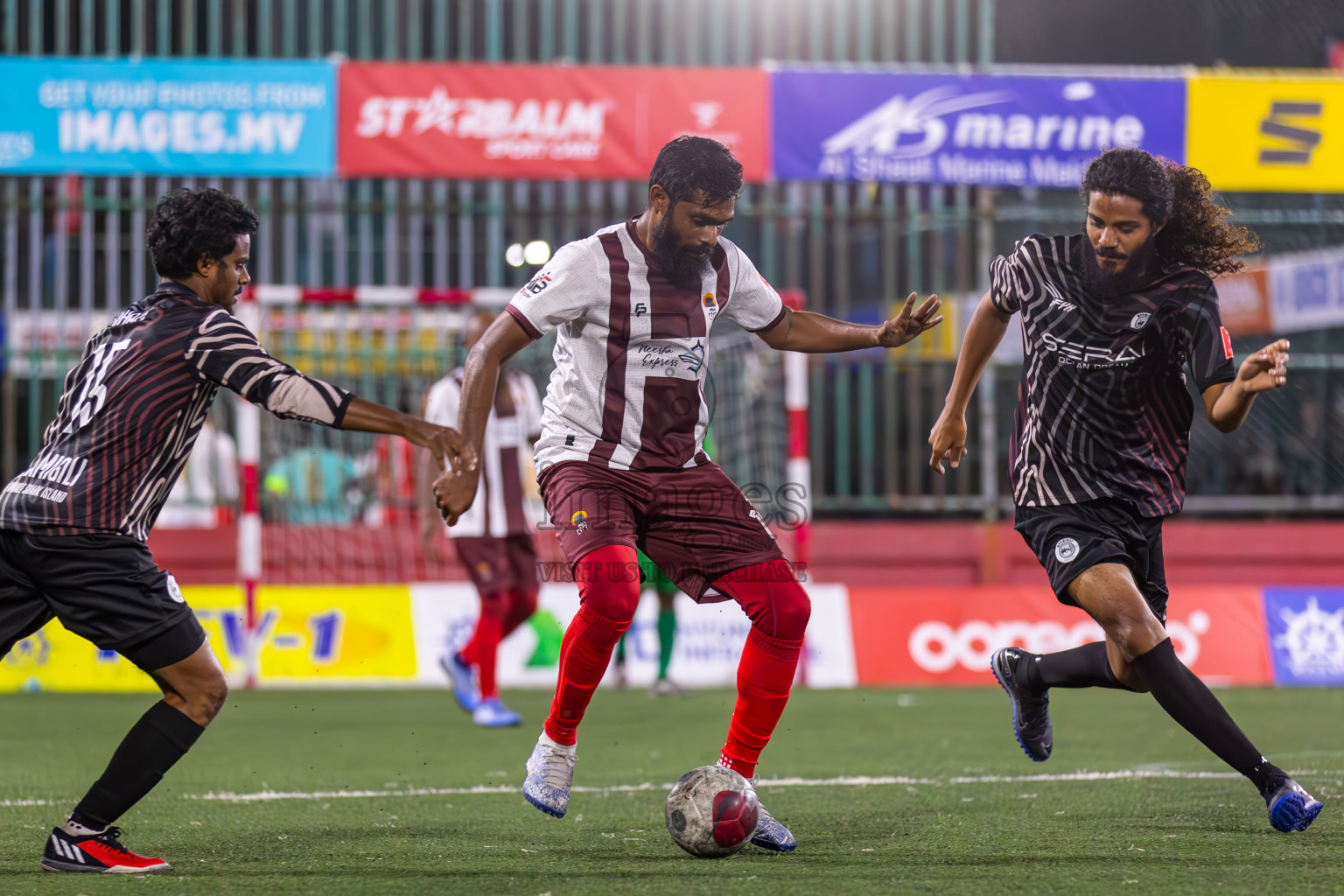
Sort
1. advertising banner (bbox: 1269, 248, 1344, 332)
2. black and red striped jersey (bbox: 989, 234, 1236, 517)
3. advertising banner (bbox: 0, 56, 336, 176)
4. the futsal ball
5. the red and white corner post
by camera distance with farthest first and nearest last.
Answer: advertising banner (bbox: 1269, 248, 1344, 332), advertising banner (bbox: 0, 56, 336, 176), the red and white corner post, black and red striped jersey (bbox: 989, 234, 1236, 517), the futsal ball

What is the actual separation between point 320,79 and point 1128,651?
940 centimetres

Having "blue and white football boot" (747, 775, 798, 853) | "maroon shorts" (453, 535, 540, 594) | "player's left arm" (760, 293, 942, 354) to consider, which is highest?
"player's left arm" (760, 293, 942, 354)

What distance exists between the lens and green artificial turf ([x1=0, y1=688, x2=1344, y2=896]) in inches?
164

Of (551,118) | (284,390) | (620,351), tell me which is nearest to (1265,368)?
(620,351)

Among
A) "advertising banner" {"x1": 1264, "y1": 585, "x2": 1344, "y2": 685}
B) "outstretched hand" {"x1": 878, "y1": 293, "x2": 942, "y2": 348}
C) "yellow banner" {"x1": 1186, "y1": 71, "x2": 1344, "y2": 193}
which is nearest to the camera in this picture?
"outstretched hand" {"x1": 878, "y1": 293, "x2": 942, "y2": 348}

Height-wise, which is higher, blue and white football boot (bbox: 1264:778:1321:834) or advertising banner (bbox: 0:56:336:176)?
advertising banner (bbox: 0:56:336:176)

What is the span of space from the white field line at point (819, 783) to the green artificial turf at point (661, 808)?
0.05 meters

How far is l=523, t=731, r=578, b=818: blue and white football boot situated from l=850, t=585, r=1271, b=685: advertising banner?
6811mm

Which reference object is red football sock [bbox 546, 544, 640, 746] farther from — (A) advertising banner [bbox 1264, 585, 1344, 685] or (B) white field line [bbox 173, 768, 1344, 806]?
(A) advertising banner [bbox 1264, 585, 1344, 685]

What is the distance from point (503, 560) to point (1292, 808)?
17.0 ft

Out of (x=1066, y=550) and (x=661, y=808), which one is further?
(x=661, y=808)

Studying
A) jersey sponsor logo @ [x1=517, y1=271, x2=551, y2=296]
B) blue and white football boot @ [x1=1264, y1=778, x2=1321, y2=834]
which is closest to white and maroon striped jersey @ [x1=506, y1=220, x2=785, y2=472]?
jersey sponsor logo @ [x1=517, y1=271, x2=551, y2=296]

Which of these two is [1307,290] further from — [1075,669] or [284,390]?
[284,390]

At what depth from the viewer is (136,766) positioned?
436cm
